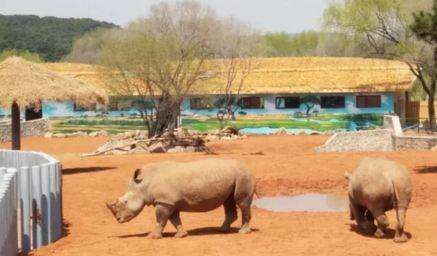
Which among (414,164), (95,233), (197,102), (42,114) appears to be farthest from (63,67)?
(95,233)

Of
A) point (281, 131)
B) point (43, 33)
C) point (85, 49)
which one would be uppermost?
point (43, 33)

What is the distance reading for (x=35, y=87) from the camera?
21.9 metres

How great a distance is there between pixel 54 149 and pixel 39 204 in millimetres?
26406

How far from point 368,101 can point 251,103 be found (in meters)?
7.39

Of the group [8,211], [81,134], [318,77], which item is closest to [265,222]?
[8,211]

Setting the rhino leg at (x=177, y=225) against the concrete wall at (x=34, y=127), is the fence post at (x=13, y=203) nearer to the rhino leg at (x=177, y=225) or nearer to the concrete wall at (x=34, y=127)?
the rhino leg at (x=177, y=225)

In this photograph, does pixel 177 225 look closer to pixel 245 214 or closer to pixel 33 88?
pixel 245 214

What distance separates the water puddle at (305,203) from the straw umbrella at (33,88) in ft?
22.0

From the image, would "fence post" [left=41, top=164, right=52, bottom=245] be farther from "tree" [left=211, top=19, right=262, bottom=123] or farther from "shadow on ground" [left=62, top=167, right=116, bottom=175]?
"tree" [left=211, top=19, right=262, bottom=123]

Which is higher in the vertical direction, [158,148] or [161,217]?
[161,217]

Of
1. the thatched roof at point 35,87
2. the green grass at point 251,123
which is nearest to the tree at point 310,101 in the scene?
the green grass at point 251,123

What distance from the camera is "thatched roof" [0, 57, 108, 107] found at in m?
21.6

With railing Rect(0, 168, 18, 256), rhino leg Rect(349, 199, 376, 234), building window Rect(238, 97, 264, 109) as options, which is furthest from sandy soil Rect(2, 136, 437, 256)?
building window Rect(238, 97, 264, 109)

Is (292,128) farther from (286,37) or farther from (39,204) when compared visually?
(286,37)
